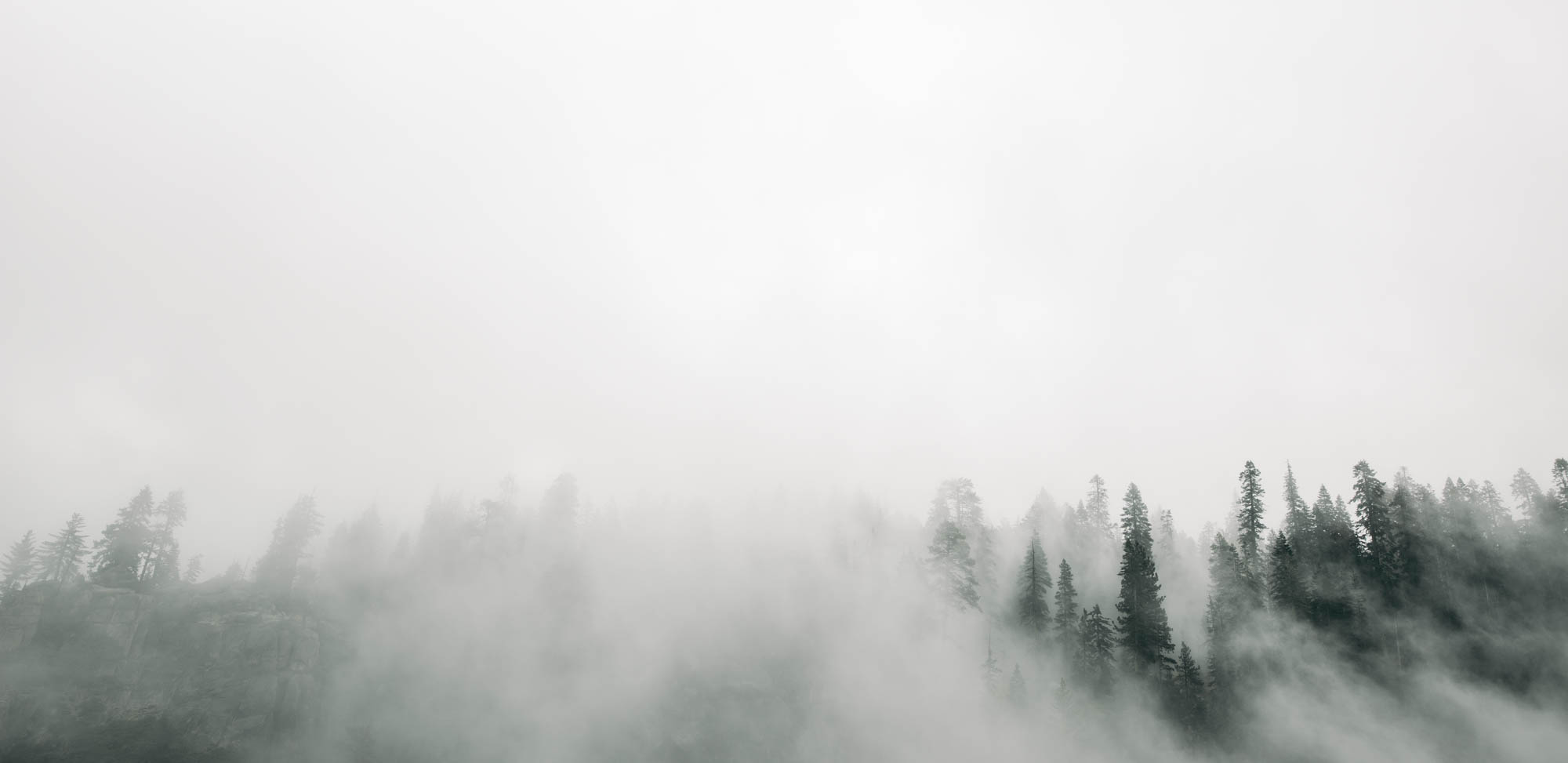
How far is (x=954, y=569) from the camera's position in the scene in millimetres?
78938

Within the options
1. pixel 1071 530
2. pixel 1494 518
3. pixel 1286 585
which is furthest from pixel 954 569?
pixel 1494 518

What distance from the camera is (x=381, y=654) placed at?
309ft

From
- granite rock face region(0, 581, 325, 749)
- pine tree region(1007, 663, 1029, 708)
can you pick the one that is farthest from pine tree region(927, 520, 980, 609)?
granite rock face region(0, 581, 325, 749)

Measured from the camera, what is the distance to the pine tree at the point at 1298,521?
68.9m

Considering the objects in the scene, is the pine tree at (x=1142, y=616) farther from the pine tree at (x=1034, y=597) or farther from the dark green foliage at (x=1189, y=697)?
the pine tree at (x=1034, y=597)

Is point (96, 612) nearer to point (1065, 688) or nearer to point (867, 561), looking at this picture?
point (867, 561)

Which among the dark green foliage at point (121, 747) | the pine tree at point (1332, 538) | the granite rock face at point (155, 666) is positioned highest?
the pine tree at point (1332, 538)

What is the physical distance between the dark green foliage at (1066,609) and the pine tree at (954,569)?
8962mm

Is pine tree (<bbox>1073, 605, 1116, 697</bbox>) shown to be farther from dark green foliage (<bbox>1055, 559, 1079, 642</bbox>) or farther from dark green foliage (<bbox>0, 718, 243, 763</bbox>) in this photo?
dark green foliage (<bbox>0, 718, 243, 763</bbox>)

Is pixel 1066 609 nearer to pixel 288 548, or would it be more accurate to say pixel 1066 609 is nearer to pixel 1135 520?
pixel 1135 520

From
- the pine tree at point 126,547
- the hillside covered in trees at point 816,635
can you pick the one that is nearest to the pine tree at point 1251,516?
the hillside covered in trees at point 816,635

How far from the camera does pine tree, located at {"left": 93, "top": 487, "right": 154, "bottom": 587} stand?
90.2 meters

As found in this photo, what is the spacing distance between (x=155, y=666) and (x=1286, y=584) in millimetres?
121976

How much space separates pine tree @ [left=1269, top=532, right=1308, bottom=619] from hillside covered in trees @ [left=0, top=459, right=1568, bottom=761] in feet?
0.87
